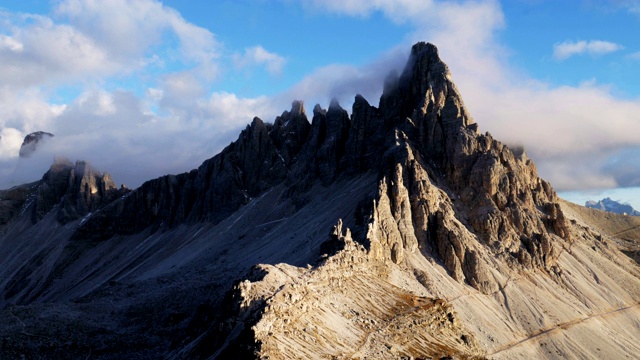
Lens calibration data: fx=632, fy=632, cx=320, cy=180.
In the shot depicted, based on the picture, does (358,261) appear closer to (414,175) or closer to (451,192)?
(414,175)

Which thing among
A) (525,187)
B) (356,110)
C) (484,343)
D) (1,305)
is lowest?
(1,305)

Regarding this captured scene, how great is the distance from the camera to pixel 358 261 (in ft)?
245

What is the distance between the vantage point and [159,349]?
3056 inches

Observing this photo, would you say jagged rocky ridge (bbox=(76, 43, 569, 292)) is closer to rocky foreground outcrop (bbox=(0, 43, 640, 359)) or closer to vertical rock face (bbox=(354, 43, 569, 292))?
vertical rock face (bbox=(354, 43, 569, 292))

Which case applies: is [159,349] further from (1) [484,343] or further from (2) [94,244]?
(2) [94,244]

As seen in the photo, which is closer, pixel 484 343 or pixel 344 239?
pixel 344 239

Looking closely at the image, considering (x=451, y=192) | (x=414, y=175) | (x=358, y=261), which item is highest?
(x=414, y=175)

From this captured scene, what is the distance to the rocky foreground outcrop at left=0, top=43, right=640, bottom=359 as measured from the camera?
198 ft

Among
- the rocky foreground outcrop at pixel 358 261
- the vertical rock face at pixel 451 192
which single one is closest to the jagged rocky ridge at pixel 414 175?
the vertical rock face at pixel 451 192

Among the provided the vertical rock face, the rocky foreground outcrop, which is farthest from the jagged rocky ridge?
the rocky foreground outcrop

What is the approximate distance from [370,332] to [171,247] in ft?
356

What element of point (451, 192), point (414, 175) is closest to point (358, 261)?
point (414, 175)

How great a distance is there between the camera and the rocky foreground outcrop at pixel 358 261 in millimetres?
60281

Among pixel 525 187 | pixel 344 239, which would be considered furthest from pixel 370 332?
pixel 525 187
